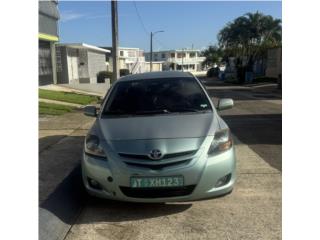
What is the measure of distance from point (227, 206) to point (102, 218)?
55.7 inches

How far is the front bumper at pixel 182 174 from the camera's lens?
4145 mm

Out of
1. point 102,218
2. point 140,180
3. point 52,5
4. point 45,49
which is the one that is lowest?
point 102,218

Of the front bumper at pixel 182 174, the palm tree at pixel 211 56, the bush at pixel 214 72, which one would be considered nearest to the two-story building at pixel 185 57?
the palm tree at pixel 211 56

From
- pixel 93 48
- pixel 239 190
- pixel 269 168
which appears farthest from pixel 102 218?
pixel 93 48

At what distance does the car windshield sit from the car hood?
27 centimetres

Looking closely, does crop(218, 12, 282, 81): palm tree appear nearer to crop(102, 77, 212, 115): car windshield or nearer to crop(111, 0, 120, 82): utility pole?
crop(111, 0, 120, 82): utility pole

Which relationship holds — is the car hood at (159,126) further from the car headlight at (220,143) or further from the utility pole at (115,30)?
the utility pole at (115,30)

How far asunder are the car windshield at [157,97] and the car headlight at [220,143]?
736mm

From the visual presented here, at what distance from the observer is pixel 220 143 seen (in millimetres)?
4445

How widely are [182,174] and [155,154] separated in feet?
1.13

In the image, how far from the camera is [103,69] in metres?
38.9

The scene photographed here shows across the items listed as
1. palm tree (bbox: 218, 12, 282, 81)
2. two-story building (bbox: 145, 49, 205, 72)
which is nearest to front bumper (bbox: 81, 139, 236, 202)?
palm tree (bbox: 218, 12, 282, 81)

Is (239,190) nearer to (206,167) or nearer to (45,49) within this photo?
(206,167)
